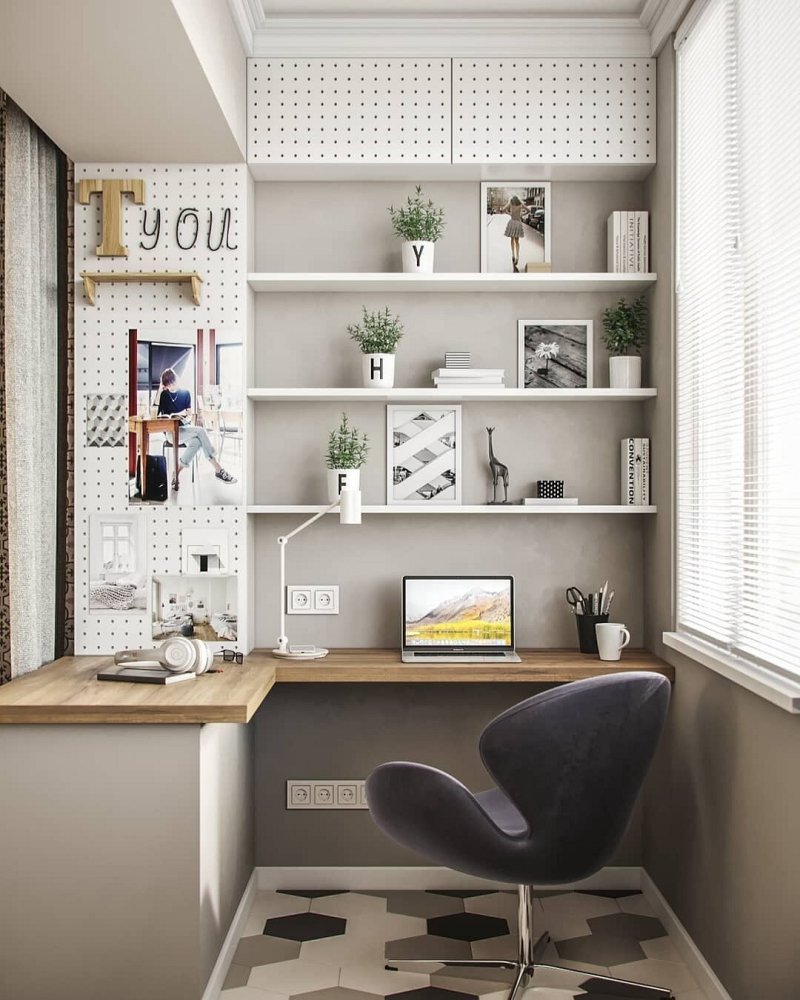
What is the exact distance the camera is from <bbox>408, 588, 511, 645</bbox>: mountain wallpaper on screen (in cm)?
288

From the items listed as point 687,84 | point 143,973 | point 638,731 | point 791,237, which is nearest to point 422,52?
point 687,84

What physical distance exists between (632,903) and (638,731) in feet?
3.64

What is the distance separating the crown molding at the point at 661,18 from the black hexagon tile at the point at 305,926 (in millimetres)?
2863

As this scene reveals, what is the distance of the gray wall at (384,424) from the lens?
306cm

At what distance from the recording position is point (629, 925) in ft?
8.98

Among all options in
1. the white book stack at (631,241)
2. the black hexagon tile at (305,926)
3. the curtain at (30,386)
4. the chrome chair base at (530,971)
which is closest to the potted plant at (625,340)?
the white book stack at (631,241)

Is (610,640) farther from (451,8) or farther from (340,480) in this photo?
(451,8)

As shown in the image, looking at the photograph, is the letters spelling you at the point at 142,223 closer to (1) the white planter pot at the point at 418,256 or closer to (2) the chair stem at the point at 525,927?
(1) the white planter pot at the point at 418,256

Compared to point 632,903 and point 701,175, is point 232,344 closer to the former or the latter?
point 701,175

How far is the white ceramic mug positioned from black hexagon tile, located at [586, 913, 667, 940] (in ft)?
2.63

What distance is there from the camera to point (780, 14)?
1.94 meters

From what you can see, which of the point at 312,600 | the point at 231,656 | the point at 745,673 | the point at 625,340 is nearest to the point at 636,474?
the point at 625,340

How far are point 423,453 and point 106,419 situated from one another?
3.38 feet

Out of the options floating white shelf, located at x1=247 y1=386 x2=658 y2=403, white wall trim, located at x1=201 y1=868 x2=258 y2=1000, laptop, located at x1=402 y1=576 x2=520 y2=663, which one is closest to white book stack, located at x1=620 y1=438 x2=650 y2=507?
floating white shelf, located at x1=247 y1=386 x2=658 y2=403
